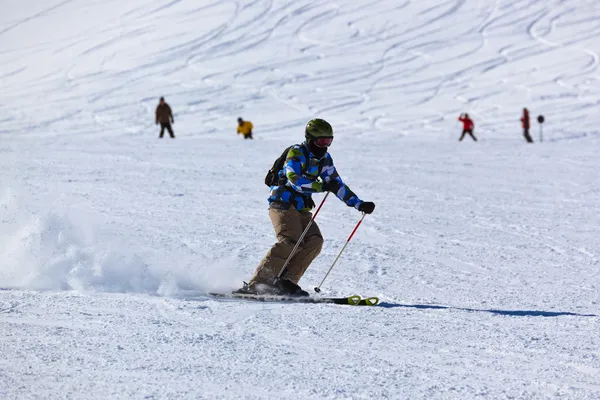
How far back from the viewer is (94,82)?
130ft

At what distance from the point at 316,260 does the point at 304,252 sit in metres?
2.23

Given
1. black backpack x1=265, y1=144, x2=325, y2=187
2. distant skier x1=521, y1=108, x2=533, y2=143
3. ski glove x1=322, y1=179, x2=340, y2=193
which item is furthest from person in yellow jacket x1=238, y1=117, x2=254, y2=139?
ski glove x1=322, y1=179, x2=340, y2=193

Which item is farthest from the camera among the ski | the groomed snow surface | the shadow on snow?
the ski

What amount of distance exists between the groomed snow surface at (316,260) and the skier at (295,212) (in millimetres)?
520

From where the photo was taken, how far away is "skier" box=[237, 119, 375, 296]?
5.90m

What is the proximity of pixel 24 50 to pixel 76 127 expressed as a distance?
19.7 m

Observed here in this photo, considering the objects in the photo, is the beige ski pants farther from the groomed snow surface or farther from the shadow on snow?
the shadow on snow

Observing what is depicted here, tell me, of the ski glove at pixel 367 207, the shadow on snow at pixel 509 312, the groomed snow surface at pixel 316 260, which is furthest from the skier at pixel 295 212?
the shadow on snow at pixel 509 312

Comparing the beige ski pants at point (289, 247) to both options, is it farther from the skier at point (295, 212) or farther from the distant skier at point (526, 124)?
the distant skier at point (526, 124)

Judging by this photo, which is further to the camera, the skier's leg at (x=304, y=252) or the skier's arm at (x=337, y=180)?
the skier's leg at (x=304, y=252)

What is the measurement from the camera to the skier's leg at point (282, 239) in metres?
6.16

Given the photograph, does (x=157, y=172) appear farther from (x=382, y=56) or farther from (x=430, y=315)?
(x=382, y=56)

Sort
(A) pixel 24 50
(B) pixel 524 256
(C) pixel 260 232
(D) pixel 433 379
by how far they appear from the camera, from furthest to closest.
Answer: (A) pixel 24 50 < (C) pixel 260 232 < (B) pixel 524 256 < (D) pixel 433 379

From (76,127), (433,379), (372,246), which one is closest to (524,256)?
(372,246)
